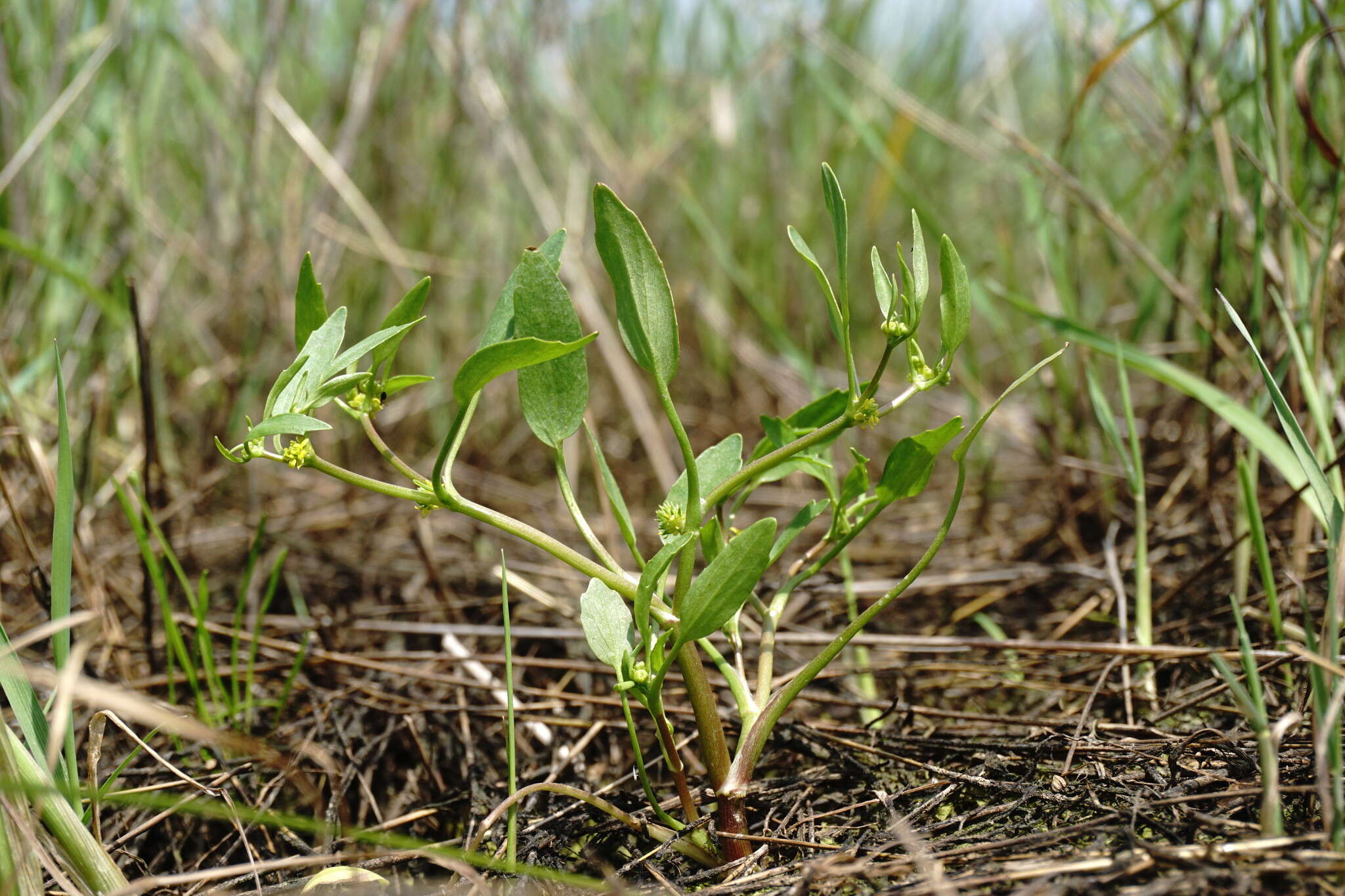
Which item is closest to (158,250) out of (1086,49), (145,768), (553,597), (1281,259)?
(553,597)

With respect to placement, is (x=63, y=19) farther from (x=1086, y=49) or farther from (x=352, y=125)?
(x=1086, y=49)

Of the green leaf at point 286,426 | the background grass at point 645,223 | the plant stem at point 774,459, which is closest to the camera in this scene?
the green leaf at point 286,426

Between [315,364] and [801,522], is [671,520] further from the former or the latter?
[315,364]

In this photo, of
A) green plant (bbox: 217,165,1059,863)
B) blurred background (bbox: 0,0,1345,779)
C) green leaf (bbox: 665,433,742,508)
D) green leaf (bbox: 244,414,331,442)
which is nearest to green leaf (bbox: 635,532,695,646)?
green plant (bbox: 217,165,1059,863)

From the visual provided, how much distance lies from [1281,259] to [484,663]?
1.10 metres

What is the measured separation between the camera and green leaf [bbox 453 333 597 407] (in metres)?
0.59

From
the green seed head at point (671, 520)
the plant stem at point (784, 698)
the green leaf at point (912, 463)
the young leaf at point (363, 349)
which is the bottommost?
the plant stem at point (784, 698)

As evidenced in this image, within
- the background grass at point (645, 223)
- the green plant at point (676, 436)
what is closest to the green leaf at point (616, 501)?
the green plant at point (676, 436)

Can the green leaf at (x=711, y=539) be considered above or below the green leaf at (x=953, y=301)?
below

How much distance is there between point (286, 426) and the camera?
557 mm

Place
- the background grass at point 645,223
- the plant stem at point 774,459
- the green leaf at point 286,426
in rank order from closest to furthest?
1. the green leaf at point 286,426
2. the plant stem at point 774,459
3. the background grass at point 645,223

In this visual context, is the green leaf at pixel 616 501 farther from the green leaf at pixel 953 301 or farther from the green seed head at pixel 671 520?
the green leaf at pixel 953 301

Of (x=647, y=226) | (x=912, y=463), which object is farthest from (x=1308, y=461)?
(x=647, y=226)

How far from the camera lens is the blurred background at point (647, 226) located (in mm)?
1274
